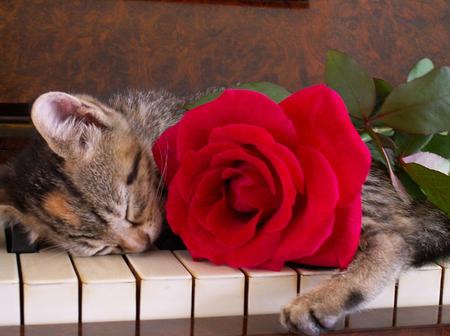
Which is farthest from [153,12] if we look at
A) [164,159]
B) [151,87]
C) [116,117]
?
[164,159]

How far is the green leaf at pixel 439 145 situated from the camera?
0.85 meters

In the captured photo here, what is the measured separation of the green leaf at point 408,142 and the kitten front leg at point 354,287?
0.37 ft

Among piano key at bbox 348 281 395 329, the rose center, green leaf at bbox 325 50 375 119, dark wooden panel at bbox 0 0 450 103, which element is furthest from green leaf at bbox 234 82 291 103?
dark wooden panel at bbox 0 0 450 103

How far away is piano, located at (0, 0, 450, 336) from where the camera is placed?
0.71 m

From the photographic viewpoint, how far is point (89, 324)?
68cm

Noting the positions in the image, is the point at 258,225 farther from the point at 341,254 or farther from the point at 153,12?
the point at 153,12

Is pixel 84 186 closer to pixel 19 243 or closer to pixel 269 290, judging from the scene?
pixel 19 243

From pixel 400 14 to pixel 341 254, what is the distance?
0.73 m

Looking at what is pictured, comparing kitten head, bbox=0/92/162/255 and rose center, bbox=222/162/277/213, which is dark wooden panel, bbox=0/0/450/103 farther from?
rose center, bbox=222/162/277/213

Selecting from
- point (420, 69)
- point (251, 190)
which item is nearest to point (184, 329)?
point (251, 190)

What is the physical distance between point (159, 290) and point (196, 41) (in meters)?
0.65

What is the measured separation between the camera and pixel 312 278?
75cm

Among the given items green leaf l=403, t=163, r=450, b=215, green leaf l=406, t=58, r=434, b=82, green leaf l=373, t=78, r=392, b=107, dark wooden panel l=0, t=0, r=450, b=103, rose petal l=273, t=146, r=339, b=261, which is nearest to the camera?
rose petal l=273, t=146, r=339, b=261

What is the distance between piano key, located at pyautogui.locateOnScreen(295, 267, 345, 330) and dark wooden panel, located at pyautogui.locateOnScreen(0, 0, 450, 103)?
57 cm
